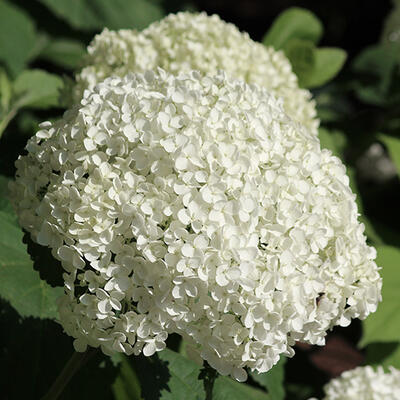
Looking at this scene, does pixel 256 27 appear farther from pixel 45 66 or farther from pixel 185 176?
pixel 185 176

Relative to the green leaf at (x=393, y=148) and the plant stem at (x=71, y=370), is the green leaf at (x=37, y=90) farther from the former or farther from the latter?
the green leaf at (x=393, y=148)

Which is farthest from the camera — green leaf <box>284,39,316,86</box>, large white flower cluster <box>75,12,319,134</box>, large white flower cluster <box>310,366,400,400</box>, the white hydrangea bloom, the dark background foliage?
green leaf <box>284,39,316,86</box>

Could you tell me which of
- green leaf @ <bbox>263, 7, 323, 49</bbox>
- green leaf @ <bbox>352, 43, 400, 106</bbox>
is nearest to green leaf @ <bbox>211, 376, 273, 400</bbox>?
green leaf @ <bbox>263, 7, 323, 49</bbox>

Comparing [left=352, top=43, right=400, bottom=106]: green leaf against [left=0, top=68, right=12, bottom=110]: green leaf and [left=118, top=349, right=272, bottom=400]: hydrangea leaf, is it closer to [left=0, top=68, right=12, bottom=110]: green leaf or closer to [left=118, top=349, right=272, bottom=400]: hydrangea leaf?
[left=0, top=68, right=12, bottom=110]: green leaf

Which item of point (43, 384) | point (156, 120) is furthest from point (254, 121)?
point (43, 384)

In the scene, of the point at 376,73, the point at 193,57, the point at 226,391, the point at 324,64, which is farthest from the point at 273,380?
the point at 376,73

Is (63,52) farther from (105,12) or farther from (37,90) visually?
(37,90)

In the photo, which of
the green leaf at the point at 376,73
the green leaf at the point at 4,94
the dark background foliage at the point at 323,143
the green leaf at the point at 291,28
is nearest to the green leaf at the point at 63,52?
the dark background foliage at the point at 323,143
